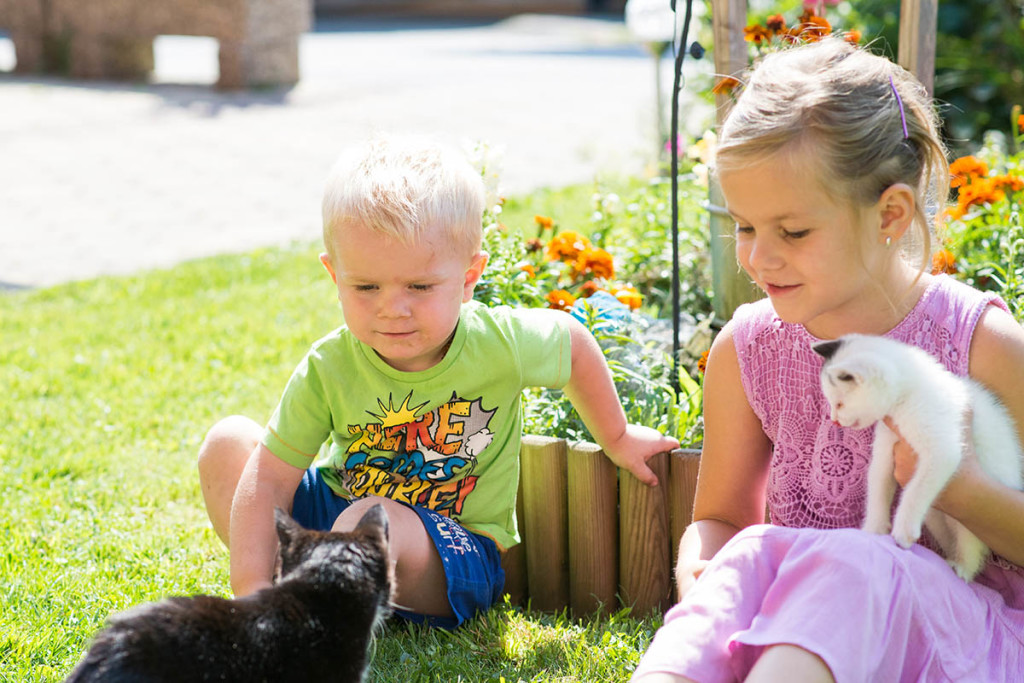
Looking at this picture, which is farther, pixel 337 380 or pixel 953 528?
pixel 337 380

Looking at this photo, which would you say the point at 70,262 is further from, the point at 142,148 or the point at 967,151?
the point at 967,151

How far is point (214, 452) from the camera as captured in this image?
2.58m

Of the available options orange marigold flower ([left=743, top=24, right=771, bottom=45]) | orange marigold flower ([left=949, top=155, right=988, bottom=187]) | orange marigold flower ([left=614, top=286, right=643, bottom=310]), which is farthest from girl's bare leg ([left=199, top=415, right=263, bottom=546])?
orange marigold flower ([left=949, top=155, right=988, bottom=187])

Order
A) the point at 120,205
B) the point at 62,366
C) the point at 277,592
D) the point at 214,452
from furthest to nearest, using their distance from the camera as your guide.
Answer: the point at 120,205 < the point at 62,366 < the point at 214,452 < the point at 277,592

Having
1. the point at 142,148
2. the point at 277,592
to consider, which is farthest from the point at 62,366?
the point at 142,148

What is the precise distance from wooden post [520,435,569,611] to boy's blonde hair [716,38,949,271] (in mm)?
960

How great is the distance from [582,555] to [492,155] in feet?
3.93

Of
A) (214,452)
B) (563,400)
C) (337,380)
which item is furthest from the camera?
(563,400)

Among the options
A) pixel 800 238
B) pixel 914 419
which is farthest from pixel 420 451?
pixel 914 419

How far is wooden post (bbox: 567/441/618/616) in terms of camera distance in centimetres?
254

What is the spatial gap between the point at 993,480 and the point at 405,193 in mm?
1270

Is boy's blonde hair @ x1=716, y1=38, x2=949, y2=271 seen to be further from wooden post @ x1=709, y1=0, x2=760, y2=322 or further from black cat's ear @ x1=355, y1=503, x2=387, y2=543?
wooden post @ x1=709, y1=0, x2=760, y2=322

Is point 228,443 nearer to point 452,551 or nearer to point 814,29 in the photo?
point 452,551

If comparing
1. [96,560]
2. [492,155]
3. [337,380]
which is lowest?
[96,560]
